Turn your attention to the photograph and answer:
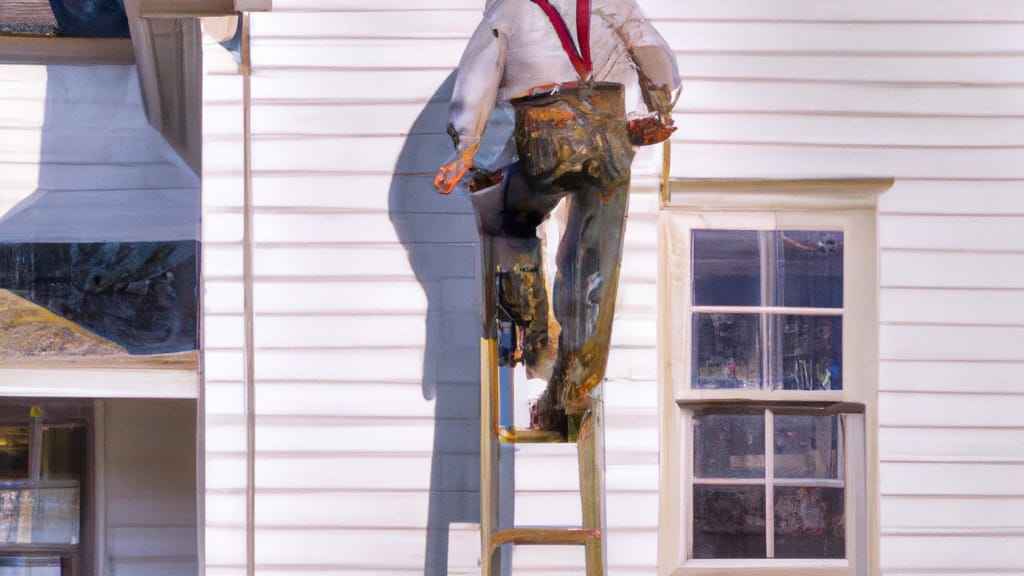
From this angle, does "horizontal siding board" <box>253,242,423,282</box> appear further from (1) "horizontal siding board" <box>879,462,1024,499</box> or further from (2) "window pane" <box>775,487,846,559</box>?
(1) "horizontal siding board" <box>879,462,1024,499</box>

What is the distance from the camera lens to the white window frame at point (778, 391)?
3266 millimetres

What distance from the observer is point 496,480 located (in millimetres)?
2936

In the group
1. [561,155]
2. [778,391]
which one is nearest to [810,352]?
[778,391]

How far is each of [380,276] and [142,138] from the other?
991 millimetres

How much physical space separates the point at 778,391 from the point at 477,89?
1.35 metres

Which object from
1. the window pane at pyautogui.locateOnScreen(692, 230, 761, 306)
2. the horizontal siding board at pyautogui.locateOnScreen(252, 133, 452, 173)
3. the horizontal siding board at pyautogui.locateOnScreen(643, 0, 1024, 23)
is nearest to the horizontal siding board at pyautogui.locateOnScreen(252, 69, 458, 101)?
the horizontal siding board at pyautogui.locateOnScreen(252, 133, 452, 173)

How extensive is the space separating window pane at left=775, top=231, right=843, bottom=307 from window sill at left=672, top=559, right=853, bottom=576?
2.49ft

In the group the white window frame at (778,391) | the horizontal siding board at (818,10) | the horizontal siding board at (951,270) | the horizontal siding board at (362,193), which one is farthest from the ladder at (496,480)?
the horizontal siding board at (818,10)

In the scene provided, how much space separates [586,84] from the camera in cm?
259

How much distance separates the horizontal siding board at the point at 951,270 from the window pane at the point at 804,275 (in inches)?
5.5

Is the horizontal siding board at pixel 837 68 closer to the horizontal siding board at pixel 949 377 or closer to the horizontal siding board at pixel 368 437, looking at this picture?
the horizontal siding board at pixel 949 377

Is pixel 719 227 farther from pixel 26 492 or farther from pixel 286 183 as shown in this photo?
pixel 26 492

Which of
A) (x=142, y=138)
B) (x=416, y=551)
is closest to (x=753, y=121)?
(x=416, y=551)

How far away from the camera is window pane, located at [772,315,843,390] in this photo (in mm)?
3316
